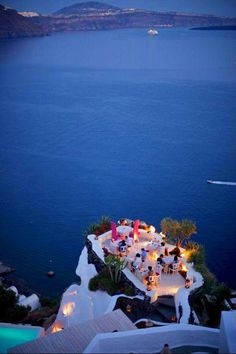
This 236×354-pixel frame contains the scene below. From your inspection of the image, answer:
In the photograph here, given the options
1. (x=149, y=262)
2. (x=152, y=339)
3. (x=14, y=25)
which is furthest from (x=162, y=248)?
(x=14, y=25)

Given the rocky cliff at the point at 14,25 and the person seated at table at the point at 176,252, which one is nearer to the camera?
the person seated at table at the point at 176,252

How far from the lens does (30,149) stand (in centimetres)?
4691

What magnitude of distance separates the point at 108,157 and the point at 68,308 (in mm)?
29259

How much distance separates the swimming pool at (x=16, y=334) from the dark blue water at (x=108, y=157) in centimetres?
1019

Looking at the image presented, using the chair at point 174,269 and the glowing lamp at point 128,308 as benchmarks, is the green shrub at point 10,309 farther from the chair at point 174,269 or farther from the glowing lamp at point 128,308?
the chair at point 174,269

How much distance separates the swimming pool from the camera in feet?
39.2

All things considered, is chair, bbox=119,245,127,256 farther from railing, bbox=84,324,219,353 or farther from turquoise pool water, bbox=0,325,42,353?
railing, bbox=84,324,219,353

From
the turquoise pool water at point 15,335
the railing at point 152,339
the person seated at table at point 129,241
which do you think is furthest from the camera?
the person seated at table at point 129,241

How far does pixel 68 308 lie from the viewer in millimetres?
16469

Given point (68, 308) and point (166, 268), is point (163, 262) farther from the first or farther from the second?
point (68, 308)

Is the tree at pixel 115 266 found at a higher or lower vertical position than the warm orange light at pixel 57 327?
higher

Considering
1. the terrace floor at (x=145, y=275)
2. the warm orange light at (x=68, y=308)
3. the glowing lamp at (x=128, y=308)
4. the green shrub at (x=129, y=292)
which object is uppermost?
the terrace floor at (x=145, y=275)

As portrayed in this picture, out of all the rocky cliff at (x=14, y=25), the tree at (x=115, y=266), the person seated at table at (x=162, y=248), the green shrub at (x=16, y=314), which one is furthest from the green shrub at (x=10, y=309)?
the rocky cliff at (x=14, y=25)

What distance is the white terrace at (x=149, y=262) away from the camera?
15.1 meters
